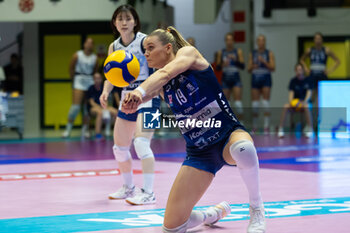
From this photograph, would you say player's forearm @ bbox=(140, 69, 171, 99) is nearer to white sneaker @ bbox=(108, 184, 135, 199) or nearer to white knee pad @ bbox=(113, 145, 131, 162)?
white knee pad @ bbox=(113, 145, 131, 162)

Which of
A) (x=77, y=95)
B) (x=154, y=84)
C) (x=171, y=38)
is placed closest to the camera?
(x=154, y=84)

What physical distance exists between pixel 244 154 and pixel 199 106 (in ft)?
1.69

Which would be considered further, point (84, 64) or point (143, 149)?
point (84, 64)

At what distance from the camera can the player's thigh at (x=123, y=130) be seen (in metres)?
6.95

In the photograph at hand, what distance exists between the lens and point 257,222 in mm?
4926

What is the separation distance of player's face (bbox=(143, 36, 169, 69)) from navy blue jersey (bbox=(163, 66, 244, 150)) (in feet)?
0.72

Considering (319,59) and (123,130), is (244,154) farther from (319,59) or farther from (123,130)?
(319,59)

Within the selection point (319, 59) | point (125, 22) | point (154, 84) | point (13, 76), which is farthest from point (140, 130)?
point (13, 76)

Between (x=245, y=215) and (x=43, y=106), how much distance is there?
15.9m

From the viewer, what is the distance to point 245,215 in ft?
19.4

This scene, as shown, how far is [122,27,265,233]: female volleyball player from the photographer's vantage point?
496 cm

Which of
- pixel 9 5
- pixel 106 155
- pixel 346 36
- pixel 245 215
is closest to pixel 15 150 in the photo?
pixel 106 155

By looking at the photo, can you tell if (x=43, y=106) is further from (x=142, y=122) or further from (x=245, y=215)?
(x=245, y=215)

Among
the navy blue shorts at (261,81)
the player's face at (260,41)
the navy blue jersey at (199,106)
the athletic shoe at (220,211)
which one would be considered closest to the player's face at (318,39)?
the player's face at (260,41)
